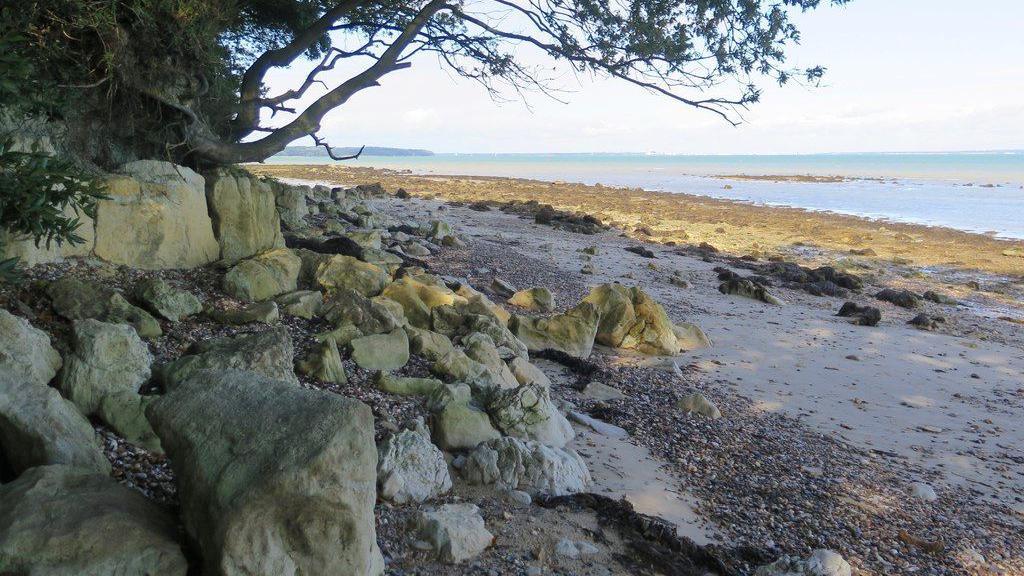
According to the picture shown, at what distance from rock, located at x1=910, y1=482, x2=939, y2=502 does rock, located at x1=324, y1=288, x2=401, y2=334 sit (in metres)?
3.94

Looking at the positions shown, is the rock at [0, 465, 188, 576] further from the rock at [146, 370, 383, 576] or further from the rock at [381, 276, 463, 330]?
the rock at [381, 276, 463, 330]

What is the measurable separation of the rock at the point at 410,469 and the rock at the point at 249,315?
81.1 inches

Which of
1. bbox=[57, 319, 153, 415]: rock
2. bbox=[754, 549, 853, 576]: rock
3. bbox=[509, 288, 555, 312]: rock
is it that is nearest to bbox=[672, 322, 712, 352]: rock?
bbox=[509, 288, 555, 312]: rock

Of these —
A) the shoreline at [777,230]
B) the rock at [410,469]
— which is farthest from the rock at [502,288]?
the shoreline at [777,230]

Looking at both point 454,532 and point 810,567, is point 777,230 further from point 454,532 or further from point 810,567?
point 454,532

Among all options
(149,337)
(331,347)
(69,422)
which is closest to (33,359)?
(69,422)

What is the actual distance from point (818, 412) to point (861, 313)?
5209 millimetres

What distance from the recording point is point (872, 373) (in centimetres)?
820

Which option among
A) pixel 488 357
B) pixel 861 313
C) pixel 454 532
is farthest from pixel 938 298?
pixel 454 532

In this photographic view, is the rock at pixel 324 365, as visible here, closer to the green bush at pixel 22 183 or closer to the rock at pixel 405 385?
the rock at pixel 405 385

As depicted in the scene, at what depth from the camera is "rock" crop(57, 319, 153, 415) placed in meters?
Answer: 3.69

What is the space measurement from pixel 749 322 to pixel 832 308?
106 inches

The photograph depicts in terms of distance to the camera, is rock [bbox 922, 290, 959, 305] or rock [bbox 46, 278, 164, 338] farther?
rock [bbox 922, 290, 959, 305]

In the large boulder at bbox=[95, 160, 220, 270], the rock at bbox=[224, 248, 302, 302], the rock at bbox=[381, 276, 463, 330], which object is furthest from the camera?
the rock at bbox=[381, 276, 463, 330]
